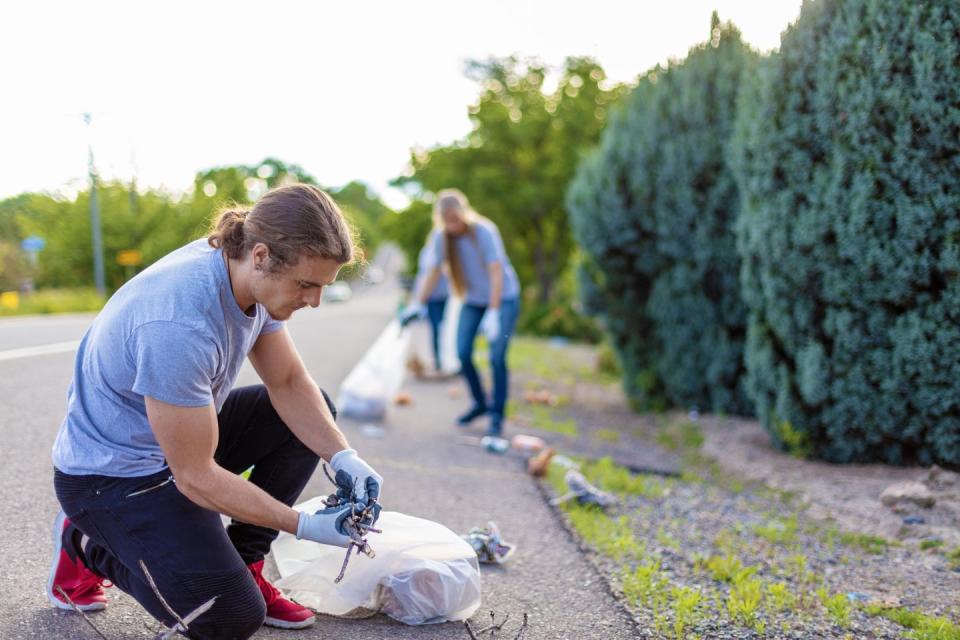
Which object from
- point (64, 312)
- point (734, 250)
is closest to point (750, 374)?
point (734, 250)

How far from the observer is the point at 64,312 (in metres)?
20.5

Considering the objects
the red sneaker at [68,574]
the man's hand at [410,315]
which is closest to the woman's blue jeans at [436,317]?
the man's hand at [410,315]

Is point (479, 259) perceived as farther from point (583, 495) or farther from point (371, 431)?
point (583, 495)

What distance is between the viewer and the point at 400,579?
2.94m

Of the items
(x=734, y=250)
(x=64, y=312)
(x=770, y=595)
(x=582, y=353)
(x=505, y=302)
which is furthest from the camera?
(x=64, y=312)

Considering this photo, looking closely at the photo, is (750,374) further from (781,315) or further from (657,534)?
(657,534)

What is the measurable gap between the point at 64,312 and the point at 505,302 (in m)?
17.1

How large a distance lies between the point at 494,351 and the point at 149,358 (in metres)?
4.65

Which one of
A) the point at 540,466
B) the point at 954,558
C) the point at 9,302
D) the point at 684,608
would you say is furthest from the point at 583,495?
the point at 9,302

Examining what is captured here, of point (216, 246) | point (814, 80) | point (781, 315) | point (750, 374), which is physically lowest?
point (750, 374)

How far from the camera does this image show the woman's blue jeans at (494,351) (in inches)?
268

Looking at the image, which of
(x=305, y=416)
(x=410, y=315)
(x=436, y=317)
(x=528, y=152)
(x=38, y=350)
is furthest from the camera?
(x=528, y=152)

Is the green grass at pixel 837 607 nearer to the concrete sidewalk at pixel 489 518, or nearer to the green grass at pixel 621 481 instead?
the concrete sidewalk at pixel 489 518

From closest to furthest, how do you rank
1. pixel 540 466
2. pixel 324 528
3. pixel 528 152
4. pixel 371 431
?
pixel 324 528 < pixel 540 466 < pixel 371 431 < pixel 528 152
